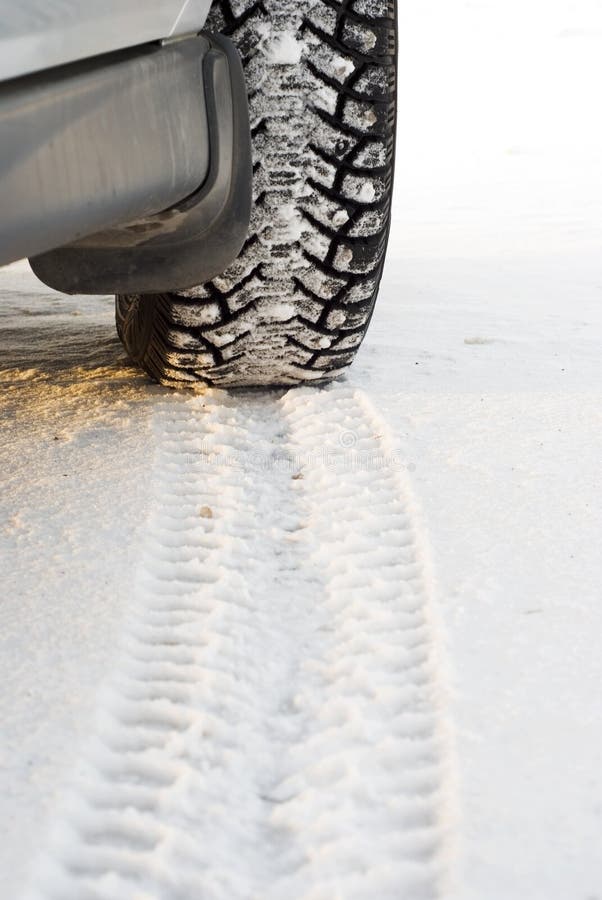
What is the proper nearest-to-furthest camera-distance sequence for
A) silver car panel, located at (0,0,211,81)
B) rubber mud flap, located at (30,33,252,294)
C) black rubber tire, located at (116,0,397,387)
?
1. silver car panel, located at (0,0,211,81)
2. rubber mud flap, located at (30,33,252,294)
3. black rubber tire, located at (116,0,397,387)

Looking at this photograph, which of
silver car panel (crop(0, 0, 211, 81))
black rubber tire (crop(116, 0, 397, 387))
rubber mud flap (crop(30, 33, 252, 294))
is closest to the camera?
silver car panel (crop(0, 0, 211, 81))

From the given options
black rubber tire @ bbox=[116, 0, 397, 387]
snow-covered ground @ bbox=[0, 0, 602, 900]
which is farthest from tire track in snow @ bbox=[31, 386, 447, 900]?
black rubber tire @ bbox=[116, 0, 397, 387]

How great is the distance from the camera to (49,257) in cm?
159

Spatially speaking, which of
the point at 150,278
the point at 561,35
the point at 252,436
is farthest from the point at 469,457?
the point at 561,35

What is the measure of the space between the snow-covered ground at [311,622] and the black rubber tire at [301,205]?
14 cm

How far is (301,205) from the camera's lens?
1.90 m

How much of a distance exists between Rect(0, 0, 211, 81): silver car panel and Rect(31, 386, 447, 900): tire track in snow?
74 cm

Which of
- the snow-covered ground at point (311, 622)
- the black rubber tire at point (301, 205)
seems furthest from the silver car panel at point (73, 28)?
the snow-covered ground at point (311, 622)

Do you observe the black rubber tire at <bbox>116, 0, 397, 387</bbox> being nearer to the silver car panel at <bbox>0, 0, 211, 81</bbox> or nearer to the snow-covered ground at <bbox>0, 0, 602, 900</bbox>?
the snow-covered ground at <bbox>0, 0, 602, 900</bbox>

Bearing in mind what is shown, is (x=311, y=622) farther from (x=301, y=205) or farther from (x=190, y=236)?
(x=301, y=205)

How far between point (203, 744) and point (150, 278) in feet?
2.28

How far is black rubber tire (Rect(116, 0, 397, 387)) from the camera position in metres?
1.79

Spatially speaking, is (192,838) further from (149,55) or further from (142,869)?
(149,55)

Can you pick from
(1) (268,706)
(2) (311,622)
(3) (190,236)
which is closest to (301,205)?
(3) (190,236)
